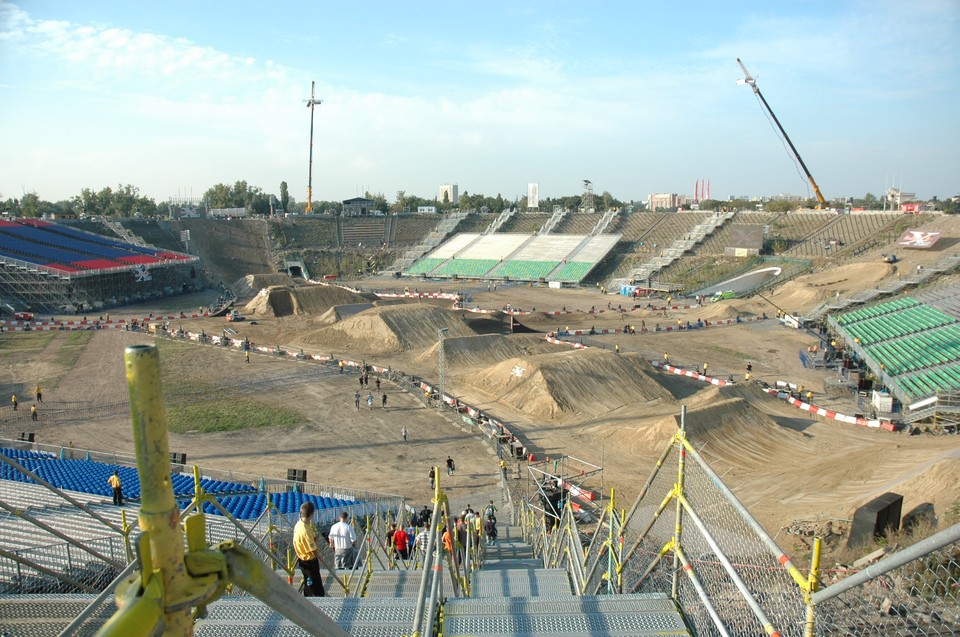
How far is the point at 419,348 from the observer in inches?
1583

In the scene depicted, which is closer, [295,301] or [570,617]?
[570,617]

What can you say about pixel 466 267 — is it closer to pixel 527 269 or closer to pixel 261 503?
pixel 527 269

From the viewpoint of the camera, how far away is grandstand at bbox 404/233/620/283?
7375 cm

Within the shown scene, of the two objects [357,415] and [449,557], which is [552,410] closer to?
[357,415]

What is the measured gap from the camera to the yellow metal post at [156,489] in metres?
2.45

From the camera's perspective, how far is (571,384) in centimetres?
2859

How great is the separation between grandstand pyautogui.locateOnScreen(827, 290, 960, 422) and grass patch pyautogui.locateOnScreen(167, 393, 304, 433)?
24490mm

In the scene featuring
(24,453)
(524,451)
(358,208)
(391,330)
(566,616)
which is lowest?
(524,451)

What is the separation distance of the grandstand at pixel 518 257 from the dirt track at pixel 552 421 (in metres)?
30.5

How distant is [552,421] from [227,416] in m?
13.2

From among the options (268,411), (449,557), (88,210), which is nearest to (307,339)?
(268,411)

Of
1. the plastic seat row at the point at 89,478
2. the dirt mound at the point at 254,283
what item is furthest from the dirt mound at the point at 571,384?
the dirt mound at the point at 254,283

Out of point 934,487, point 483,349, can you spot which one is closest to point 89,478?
point 934,487

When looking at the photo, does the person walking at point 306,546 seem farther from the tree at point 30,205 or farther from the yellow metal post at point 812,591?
the tree at point 30,205
